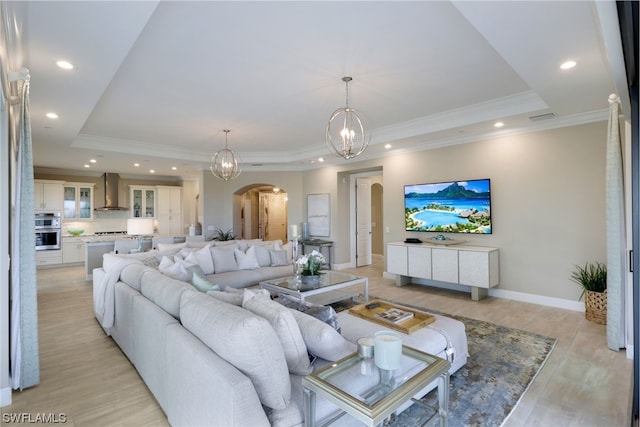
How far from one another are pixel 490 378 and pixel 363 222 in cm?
572

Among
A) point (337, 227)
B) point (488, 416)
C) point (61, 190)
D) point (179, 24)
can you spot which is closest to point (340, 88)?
point (179, 24)

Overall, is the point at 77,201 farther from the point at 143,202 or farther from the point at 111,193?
the point at 143,202

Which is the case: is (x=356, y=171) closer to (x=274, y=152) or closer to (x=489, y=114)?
(x=274, y=152)

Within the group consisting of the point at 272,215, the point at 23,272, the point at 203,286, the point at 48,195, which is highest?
the point at 48,195

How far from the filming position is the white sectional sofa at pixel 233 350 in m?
1.56

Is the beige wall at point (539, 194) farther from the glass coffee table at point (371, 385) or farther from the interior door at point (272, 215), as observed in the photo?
the interior door at point (272, 215)

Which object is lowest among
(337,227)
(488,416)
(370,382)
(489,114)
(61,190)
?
(488,416)

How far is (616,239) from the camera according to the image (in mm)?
3197

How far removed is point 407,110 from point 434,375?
3.93 metres

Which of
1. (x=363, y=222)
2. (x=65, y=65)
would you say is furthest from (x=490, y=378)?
(x=363, y=222)

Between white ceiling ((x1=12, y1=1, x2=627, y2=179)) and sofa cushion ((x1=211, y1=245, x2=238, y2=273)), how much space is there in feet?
6.75

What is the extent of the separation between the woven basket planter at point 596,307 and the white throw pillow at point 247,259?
4650 mm

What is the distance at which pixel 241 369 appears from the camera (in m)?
1.60

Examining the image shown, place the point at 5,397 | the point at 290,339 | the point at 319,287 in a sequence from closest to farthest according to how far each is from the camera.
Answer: the point at 290,339
the point at 5,397
the point at 319,287
